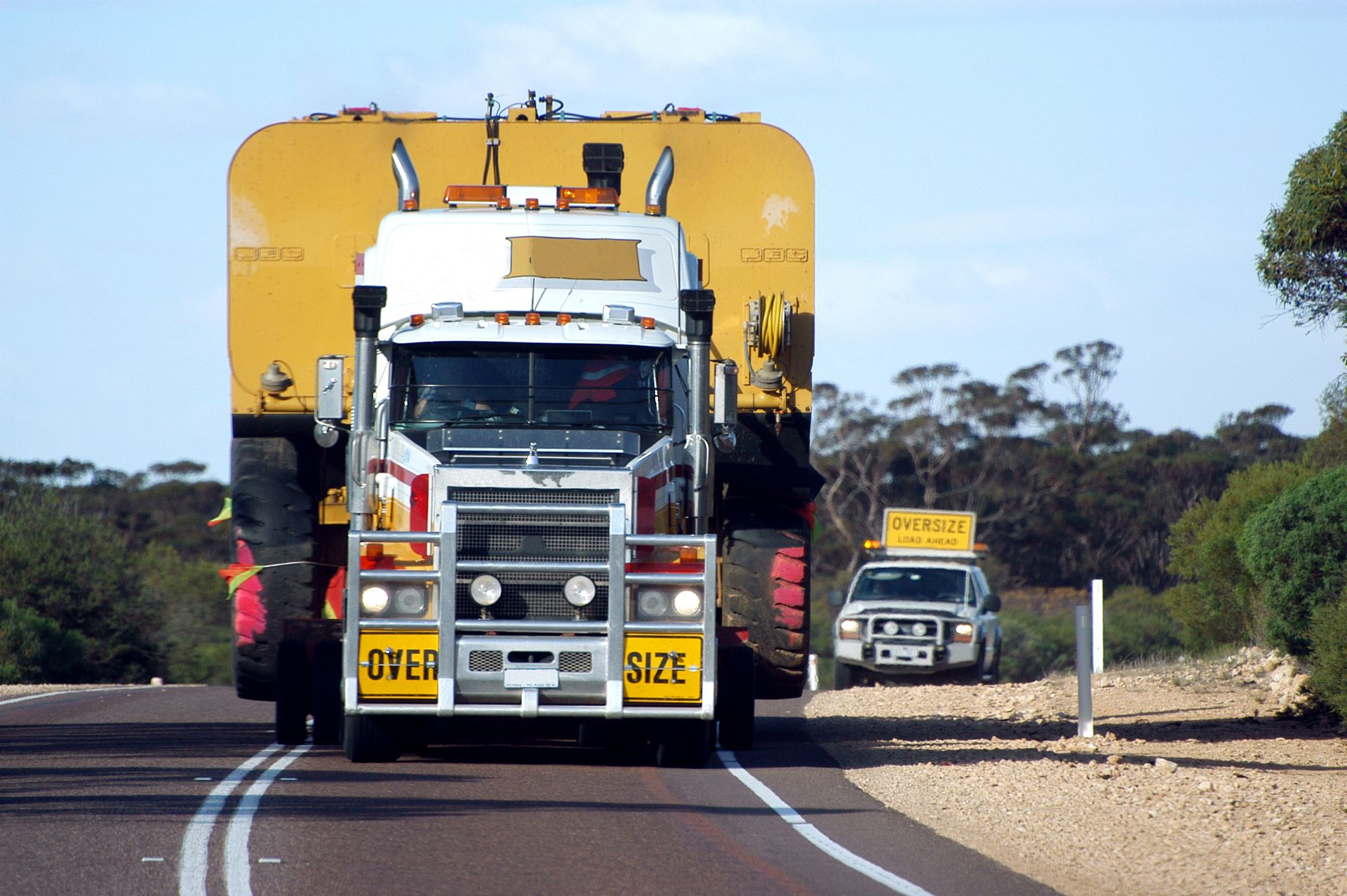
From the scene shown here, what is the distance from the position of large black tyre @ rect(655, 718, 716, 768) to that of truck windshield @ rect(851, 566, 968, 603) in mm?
13848

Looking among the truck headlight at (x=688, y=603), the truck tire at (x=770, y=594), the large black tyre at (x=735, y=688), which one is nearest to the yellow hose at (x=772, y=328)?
the truck tire at (x=770, y=594)

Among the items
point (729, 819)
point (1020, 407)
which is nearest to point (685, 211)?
point (729, 819)

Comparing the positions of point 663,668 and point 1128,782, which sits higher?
point 663,668

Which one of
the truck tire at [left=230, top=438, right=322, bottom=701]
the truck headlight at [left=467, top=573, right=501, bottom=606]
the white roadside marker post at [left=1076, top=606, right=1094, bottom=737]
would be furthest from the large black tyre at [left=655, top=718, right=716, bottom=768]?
the white roadside marker post at [left=1076, top=606, right=1094, bottom=737]

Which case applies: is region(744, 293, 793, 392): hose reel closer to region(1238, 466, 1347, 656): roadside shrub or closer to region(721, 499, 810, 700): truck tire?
region(721, 499, 810, 700): truck tire

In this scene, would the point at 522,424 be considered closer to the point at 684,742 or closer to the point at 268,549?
the point at 684,742

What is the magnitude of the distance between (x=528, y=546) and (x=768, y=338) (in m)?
3.22

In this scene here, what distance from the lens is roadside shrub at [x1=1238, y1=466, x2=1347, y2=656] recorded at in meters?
20.0

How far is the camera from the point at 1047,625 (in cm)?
4831

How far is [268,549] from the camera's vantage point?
1450cm

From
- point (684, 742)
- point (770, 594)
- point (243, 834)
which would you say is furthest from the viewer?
point (770, 594)

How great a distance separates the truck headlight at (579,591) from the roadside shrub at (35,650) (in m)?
22.8

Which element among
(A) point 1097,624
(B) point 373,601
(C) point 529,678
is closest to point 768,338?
(C) point 529,678

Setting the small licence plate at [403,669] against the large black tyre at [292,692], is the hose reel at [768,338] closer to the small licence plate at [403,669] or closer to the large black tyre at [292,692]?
the small licence plate at [403,669]
